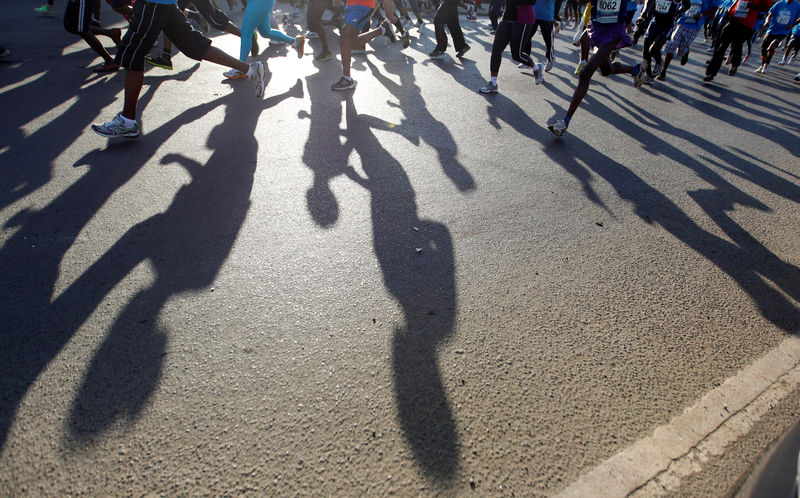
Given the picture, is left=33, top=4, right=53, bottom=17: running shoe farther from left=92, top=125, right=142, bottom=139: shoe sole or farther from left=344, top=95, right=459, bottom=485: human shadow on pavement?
left=344, top=95, right=459, bottom=485: human shadow on pavement

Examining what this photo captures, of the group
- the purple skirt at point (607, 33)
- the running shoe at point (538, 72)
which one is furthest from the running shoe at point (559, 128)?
the running shoe at point (538, 72)

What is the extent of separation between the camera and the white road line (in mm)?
1683

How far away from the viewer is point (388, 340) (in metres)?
2.28

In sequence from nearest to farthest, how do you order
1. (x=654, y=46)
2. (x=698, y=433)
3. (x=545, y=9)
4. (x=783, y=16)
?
(x=698, y=433) < (x=545, y=9) < (x=654, y=46) < (x=783, y=16)

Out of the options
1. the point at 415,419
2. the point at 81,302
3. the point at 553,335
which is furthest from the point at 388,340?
the point at 81,302

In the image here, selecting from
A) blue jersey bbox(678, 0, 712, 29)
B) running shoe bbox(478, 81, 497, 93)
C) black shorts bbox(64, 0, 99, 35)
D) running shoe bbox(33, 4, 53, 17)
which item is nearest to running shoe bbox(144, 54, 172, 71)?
black shorts bbox(64, 0, 99, 35)

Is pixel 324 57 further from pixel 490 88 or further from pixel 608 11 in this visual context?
pixel 608 11

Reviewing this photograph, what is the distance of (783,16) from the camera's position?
9547mm

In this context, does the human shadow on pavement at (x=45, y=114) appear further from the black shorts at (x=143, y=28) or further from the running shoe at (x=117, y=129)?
the black shorts at (x=143, y=28)

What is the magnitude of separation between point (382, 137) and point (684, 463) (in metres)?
4.08

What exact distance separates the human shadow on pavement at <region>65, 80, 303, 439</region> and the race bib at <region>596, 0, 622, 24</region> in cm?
459

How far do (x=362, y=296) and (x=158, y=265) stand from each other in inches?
57.9

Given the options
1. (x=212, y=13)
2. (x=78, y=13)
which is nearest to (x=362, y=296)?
(x=78, y=13)

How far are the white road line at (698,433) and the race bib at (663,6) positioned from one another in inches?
295
